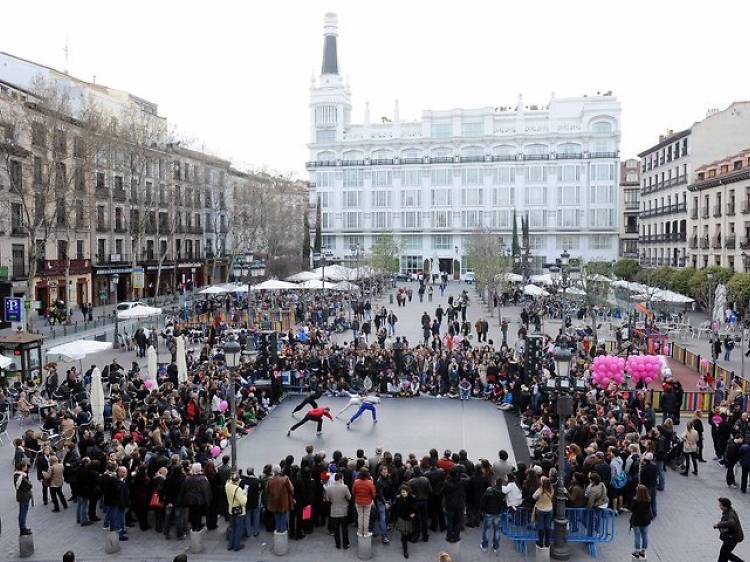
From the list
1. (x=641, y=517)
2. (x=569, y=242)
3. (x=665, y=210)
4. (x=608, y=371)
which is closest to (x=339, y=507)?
(x=641, y=517)

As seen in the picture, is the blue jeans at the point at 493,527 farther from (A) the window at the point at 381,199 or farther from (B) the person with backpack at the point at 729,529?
(A) the window at the point at 381,199

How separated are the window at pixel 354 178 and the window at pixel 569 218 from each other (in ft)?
86.8

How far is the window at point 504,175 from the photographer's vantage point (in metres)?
83.8

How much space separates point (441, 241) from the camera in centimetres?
8650

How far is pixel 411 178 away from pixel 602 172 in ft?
79.5

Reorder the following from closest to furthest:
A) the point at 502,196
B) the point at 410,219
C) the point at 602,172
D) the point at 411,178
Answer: the point at 602,172 → the point at 502,196 → the point at 411,178 → the point at 410,219

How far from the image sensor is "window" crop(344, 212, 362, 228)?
89.0 meters

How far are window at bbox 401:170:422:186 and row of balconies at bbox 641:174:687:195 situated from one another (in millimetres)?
29423

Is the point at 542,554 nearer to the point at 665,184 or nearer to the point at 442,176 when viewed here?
the point at 665,184

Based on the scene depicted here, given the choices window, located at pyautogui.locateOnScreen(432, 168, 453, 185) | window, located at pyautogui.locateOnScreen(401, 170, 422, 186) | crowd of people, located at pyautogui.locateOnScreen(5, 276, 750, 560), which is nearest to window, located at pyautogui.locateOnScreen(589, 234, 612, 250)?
Answer: window, located at pyautogui.locateOnScreen(432, 168, 453, 185)

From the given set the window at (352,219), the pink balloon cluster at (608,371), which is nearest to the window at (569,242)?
the window at (352,219)

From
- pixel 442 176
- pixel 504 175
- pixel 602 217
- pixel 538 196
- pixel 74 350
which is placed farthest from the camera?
pixel 442 176

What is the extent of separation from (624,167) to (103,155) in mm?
70703

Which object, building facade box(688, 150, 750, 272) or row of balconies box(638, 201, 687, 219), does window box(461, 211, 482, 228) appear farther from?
building facade box(688, 150, 750, 272)
